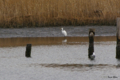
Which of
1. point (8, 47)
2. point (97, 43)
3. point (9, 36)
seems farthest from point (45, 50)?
point (9, 36)

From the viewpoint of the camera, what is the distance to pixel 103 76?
43.7ft

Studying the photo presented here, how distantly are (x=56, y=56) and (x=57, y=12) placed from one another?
368 inches

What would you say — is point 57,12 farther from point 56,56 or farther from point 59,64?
point 59,64

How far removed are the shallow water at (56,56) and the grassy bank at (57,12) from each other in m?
0.55

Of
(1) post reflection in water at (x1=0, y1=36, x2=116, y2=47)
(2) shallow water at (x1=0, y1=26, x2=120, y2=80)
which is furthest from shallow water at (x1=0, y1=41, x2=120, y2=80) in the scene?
(1) post reflection in water at (x1=0, y1=36, x2=116, y2=47)

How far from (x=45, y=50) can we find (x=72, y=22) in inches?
294

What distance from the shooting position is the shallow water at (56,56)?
13766 mm

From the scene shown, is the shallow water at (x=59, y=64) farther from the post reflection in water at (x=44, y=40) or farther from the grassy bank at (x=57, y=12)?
the grassy bank at (x=57, y=12)

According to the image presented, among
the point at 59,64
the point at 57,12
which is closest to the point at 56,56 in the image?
the point at 59,64

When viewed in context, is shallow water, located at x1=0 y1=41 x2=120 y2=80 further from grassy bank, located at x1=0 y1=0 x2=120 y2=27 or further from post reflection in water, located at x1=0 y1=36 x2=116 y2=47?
grassy bank, located at x1=0 y1=0 x2=120 y2=27

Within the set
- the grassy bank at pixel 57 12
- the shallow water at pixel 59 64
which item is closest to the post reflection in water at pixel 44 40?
the shallow water at pixel 59 64

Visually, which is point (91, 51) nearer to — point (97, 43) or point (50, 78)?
point (50, 78)

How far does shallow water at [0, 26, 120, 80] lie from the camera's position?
13.8 m

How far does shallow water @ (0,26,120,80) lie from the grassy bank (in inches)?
21.8
